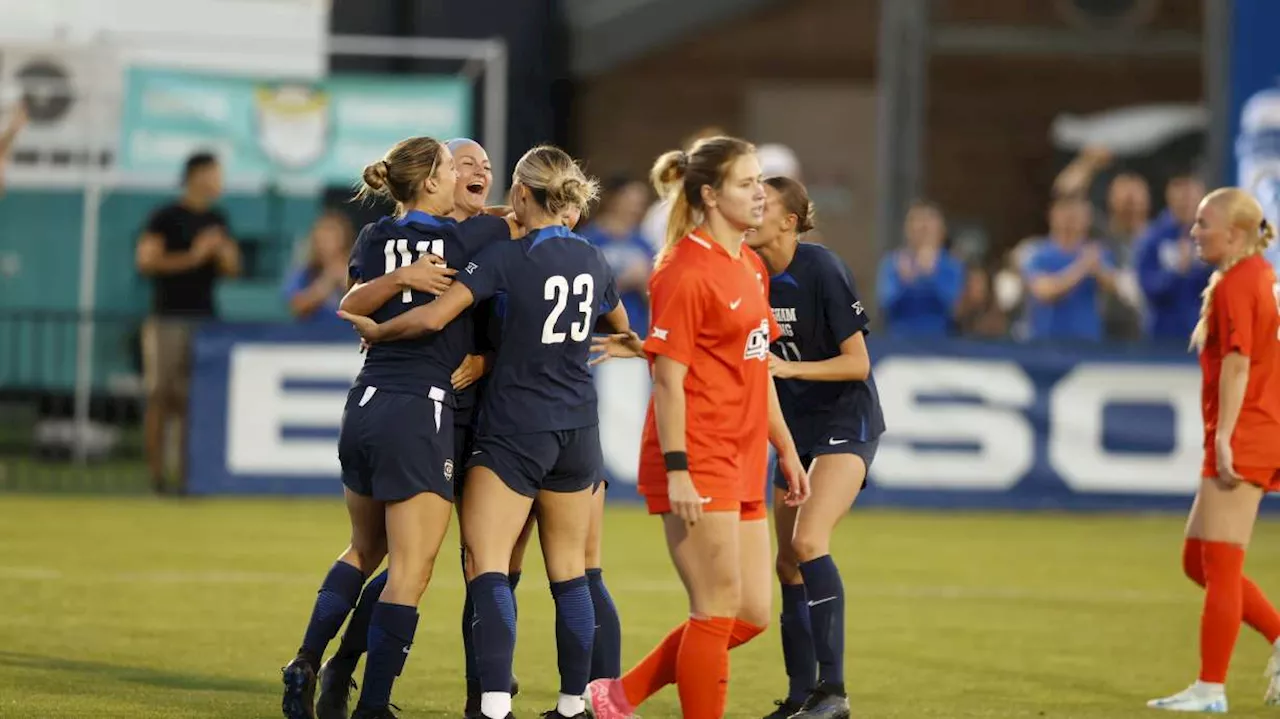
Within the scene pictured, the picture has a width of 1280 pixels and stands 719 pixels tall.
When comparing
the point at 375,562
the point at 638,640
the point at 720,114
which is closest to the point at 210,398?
the point at 638,640

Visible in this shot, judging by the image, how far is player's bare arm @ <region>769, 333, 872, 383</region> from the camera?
765 cm

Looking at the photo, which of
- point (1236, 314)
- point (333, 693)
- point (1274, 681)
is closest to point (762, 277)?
point (333, 693)

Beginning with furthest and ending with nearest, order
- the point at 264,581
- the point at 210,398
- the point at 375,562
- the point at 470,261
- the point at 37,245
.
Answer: the point at 37,245 → the point at 210,398 → the point at 264,581 → the point at 375,562 → the point at 470,261

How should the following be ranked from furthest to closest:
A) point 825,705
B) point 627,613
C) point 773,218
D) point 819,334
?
point 627,613 < point 819,334 < point 773,218 < point 825,705

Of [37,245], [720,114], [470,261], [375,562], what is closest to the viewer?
[470,261]

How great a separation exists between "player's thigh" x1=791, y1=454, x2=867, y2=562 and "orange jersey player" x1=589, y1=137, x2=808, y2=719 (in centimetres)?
100

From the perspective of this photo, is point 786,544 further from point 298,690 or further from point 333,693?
point 298,690

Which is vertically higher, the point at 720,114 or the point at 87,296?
the point at 720,114

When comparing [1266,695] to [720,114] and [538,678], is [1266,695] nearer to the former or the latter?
[538,678]

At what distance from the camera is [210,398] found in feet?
49.9

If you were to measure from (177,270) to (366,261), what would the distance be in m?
8.75

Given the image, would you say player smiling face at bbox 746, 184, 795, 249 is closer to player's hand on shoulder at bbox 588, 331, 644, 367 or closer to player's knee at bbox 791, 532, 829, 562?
player's hand on shoulder at bbox 588, 331, 644, 367

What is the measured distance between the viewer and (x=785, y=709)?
7.69 metres

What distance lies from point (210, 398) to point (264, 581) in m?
4.22
